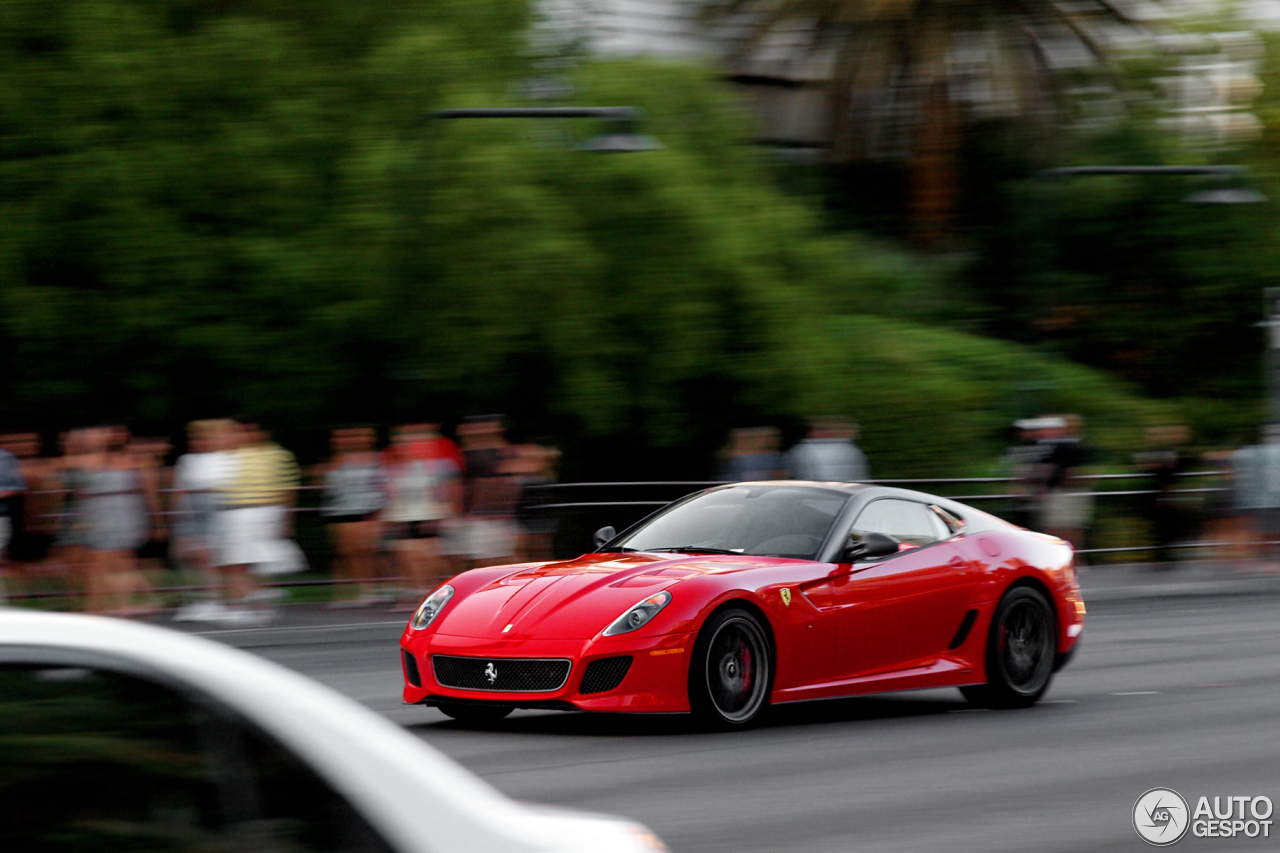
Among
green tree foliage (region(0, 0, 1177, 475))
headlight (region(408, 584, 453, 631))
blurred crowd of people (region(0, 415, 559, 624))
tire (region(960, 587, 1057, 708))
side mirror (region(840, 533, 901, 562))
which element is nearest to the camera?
headlight (region(408, 584, 453, 631))

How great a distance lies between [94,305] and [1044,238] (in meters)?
17.5

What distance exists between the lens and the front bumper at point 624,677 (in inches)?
372

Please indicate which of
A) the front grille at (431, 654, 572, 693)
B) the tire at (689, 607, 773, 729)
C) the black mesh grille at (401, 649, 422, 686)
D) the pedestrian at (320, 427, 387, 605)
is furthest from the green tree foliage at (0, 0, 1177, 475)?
the tire at (689, 607, 773, 729)

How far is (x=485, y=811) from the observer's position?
9.98ft

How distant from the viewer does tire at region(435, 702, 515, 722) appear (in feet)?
32.0

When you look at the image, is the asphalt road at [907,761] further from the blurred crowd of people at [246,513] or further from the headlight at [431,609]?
the blurred crowd of people at [246,513]

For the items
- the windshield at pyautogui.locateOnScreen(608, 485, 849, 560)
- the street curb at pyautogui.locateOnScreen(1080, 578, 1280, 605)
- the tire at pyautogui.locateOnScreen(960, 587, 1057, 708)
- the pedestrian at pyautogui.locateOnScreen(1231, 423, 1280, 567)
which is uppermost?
the windshield at pyautogui.locateOnScreen(608, 485, 849, 560)

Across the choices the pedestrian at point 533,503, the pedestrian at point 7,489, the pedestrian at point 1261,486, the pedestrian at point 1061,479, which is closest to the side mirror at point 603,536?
the pedestrian at point 7,489

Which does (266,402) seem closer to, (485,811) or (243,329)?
(243,329)

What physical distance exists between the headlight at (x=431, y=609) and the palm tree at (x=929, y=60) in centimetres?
2093

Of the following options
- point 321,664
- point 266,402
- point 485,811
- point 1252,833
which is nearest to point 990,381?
point 266,402

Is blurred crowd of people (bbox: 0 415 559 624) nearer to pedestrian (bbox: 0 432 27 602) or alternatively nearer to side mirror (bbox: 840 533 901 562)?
pedestrian (bbox: 0 432 27 602)

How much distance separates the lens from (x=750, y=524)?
10.9m

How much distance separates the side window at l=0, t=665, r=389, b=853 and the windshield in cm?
786
